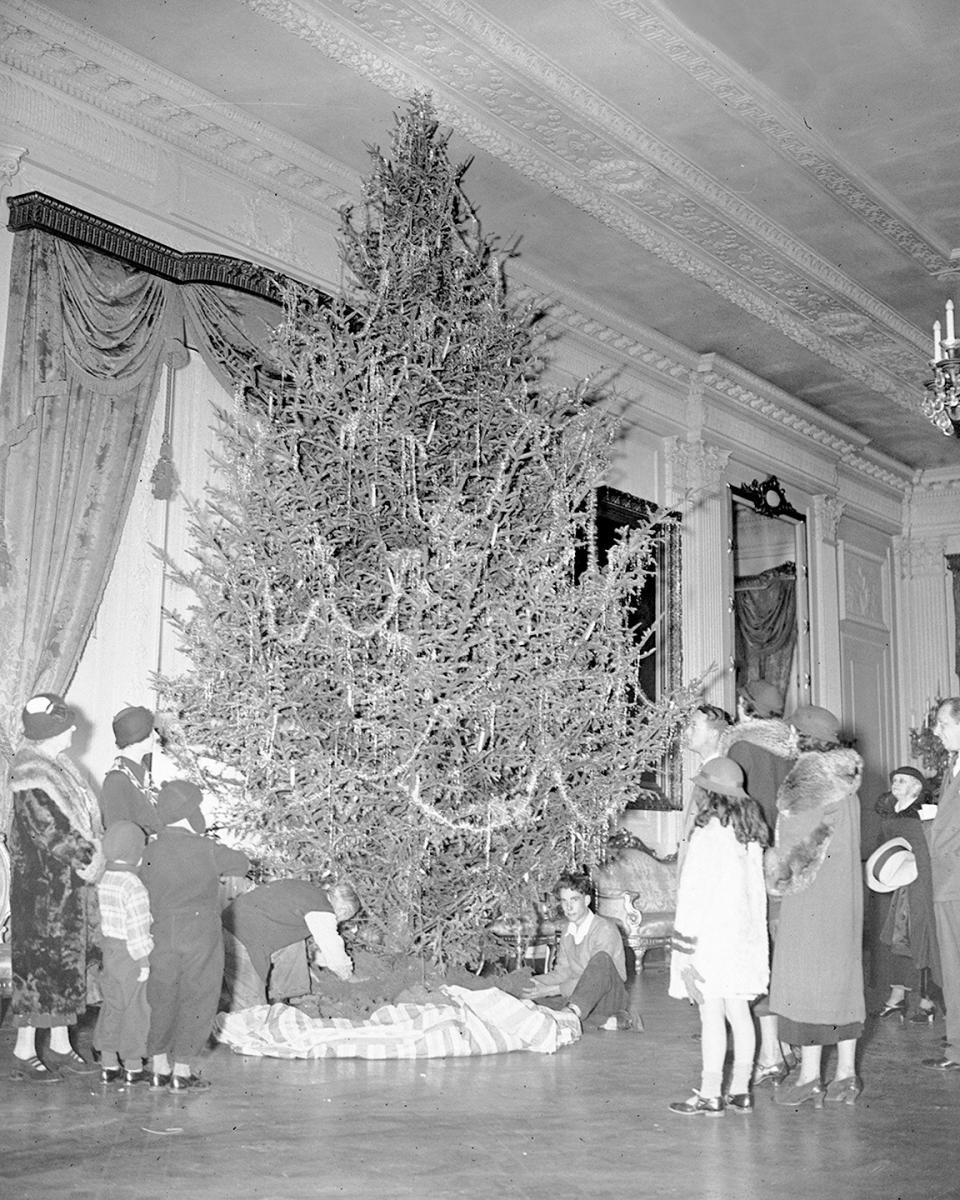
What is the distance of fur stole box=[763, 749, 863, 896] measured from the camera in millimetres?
5035

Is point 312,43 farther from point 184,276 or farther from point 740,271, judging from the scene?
point 740,271

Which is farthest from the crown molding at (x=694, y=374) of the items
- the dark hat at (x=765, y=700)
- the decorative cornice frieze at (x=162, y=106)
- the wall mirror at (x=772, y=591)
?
the dark hat at (x=765, y=700)

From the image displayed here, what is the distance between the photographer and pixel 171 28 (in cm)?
730

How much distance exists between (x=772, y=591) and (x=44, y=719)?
33.1ft

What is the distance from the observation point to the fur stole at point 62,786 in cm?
523

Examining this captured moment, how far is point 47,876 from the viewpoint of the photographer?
207 inches

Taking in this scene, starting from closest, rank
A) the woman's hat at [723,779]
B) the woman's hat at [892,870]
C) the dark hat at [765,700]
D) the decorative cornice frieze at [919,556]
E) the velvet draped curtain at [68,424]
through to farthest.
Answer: the woman's hat at [723,779], the dark hat at [765,700], the woman's hat at [892,870], the velvet draped curtain at [68,424], the decorative cornice frieze at [919,556]

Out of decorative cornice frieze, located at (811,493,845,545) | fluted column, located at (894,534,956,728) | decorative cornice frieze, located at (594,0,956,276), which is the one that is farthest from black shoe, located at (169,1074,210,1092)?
fluted column, located at (894,534,956,728)

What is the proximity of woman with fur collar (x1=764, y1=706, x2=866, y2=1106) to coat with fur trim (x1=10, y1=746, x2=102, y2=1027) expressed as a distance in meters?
2.66

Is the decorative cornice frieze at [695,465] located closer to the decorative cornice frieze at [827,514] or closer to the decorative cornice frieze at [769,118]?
the decorative cornice frieze at [827,514]

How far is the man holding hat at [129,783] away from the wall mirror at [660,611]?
6334mm

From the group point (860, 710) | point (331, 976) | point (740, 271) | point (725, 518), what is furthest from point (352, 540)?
point (860, 710)

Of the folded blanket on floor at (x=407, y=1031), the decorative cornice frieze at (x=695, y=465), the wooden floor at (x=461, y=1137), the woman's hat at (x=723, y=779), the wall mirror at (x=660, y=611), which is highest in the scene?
the decorative cornice frieze at (x=695, y=465)

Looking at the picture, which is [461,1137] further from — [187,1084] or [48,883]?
[48,883]
